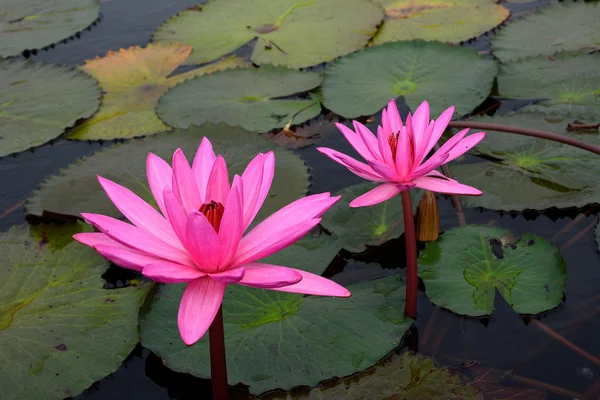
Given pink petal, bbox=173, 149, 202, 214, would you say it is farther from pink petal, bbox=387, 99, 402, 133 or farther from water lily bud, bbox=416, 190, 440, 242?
water lily bud, bbox=416, 190, 440, 242

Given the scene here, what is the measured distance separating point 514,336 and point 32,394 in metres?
1.57

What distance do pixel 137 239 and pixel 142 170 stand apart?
164 centimetres

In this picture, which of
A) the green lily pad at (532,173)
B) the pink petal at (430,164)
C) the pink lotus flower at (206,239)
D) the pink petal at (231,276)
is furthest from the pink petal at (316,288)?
the green lily pad at (532,173)

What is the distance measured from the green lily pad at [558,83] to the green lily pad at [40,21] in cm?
330

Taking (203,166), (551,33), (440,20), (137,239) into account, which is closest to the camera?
(137,239)

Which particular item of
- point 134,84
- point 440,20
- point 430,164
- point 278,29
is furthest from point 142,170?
point 440,20

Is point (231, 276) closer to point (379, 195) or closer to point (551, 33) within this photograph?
point (379, 195)

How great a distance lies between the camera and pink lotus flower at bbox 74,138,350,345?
1.31m

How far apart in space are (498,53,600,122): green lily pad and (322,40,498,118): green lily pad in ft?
0.51

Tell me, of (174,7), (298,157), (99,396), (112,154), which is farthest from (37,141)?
(174,7)

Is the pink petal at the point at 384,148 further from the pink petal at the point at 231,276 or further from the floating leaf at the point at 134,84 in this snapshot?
the floating leaf at the point at 134,84

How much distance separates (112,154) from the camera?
3.13 metres

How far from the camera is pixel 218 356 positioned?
4.85ft

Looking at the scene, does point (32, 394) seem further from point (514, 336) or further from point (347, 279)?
point (514, 336)
